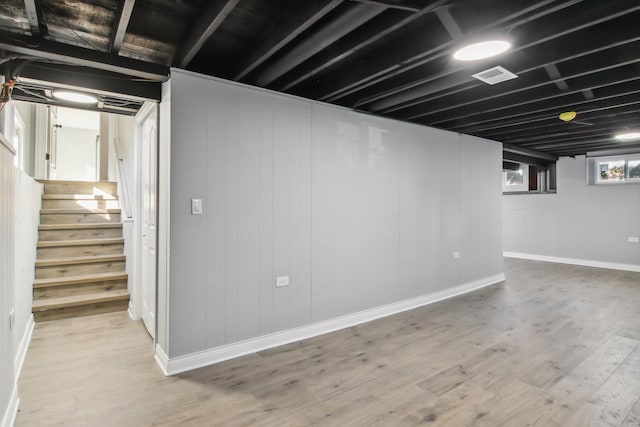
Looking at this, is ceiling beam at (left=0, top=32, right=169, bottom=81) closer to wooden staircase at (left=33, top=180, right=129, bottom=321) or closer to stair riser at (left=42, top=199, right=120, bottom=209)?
wooden staircase at (left=33, top=180, right=129, bottom=321)

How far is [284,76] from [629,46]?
8.82 ft

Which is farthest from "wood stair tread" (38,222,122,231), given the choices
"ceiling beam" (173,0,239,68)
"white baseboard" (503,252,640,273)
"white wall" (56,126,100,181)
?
"white baseboard" (503,252,640,273)

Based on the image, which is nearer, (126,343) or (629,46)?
(629,46)

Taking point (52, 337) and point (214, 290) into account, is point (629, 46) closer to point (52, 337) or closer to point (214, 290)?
point (214, 290)

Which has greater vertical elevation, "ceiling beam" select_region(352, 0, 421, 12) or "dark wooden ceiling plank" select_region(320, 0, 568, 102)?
"dark wooden ceiling plank" select_region(320, 0, 568, 102)

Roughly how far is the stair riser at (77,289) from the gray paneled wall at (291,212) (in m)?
2.14

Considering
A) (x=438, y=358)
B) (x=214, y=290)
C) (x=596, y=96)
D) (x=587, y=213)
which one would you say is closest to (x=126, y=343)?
(x=214, y=290)

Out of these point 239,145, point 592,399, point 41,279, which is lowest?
point 592,399

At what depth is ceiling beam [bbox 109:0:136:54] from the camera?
6.28 ft

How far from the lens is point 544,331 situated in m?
3.62

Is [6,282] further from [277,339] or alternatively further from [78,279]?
[78,279]

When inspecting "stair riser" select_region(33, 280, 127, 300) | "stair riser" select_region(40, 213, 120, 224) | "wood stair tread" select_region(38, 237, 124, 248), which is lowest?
"stair riser" select_region(33, 280, 127, 300)

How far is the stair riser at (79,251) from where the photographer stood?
430cm

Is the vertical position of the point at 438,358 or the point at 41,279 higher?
the point at 41,279
